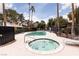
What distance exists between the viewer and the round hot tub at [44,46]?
11.3 ft

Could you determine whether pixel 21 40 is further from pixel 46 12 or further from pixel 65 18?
pixel 65 18

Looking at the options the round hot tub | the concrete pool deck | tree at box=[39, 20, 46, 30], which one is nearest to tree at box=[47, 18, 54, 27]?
tree at box=[39, 20, 46, 30]

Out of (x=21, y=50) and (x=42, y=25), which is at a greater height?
(x=42, y=25)

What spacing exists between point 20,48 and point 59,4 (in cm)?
123

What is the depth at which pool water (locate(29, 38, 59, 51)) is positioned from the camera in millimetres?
3467

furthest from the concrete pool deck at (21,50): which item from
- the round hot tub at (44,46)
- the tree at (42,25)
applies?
the tree at (42,25)

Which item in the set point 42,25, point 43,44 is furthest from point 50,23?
point 43,44

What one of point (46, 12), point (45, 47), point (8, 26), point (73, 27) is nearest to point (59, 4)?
point (46, 12)

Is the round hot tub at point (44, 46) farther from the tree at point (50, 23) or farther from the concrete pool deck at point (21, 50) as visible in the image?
the tree at point (50, 23)

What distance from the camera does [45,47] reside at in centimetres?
347

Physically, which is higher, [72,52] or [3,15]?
[3,15]

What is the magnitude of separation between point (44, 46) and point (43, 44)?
5 cm

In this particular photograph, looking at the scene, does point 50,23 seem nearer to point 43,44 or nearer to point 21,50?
point 43,44

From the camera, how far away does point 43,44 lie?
3.50 m
